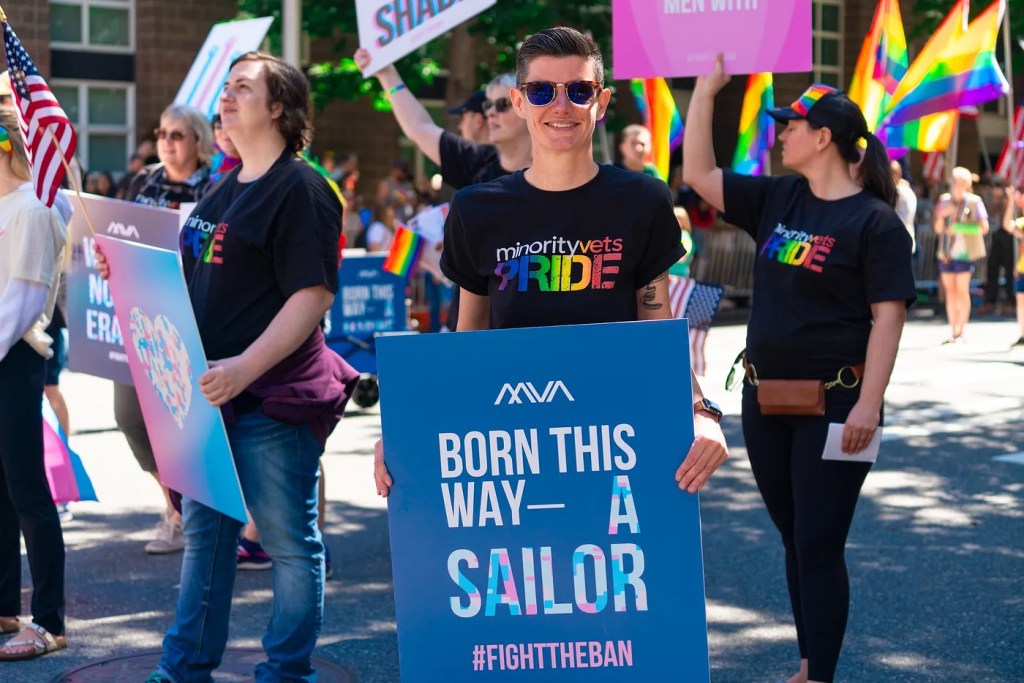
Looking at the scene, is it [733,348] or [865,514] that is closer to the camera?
[865,514]

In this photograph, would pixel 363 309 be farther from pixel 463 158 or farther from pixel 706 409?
pixel 706 409

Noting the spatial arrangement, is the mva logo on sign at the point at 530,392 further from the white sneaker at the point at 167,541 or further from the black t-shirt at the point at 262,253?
the white sneaker at the point at 167,541

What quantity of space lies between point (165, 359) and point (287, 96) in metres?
0.93

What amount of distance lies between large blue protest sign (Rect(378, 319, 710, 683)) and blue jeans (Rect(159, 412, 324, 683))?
150 cm

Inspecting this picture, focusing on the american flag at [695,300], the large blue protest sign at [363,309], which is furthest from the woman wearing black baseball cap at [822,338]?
the large blue protest sign at [363,309]

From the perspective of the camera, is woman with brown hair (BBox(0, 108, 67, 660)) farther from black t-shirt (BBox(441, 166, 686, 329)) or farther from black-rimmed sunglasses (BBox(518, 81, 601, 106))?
black-rimmed sunglasses (BBox(518, 81, 601, 106))

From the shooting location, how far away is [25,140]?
4.92 m

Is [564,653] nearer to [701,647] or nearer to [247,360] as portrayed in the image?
[701,647]

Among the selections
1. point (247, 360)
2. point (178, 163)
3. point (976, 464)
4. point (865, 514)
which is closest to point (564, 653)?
point (247, 360)

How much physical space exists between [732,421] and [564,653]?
7.92m

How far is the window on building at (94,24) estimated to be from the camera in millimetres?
24281

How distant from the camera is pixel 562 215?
3.46m

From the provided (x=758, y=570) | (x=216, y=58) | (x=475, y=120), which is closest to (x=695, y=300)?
(x=475, y=120)

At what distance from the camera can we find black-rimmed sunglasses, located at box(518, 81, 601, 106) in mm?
3449
